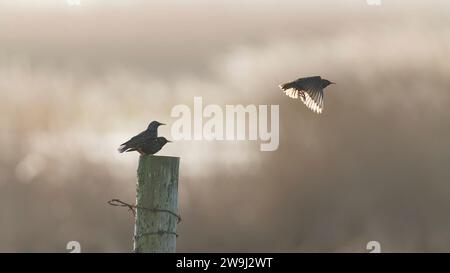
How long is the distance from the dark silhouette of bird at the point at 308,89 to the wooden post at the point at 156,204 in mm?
9797

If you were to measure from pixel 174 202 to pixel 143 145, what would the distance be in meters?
4.46

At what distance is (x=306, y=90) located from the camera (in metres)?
17.7

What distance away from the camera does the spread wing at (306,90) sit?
57.7 feet

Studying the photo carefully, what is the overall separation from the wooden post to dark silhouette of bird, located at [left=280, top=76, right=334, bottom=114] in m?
9.80

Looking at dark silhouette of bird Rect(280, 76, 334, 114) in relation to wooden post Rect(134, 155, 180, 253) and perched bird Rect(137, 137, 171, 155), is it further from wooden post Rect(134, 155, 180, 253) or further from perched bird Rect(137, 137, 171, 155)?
wooden post Rect(134, 155, 180, 253)

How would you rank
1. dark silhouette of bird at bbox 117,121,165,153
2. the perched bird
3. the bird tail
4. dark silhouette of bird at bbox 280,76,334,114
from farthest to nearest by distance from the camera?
dark silhouette of bird at bbox 280,76,334,114, the bird tail, dark silhouette of bird at bbox 117,121,165,153, the perched bird

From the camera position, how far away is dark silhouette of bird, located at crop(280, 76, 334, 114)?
17.6 meters

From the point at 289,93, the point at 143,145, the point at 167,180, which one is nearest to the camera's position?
the point at 167,180

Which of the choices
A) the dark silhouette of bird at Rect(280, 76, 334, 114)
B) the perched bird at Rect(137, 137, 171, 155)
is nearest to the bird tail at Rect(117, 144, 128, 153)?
the perched bird at Rect(137, 137, 171, 155)

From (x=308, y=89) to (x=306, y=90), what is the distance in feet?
0.18

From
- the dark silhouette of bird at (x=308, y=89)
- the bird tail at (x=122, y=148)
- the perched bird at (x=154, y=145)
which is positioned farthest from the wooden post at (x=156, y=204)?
the dark silhouette of bird at (x=308, y=89)
